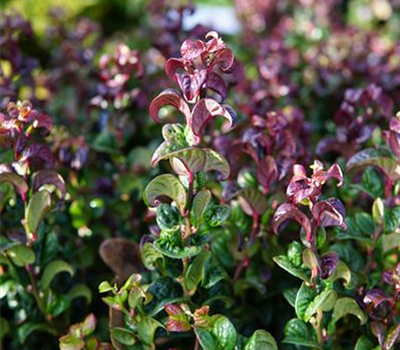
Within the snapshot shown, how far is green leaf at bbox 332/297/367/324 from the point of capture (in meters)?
1.18

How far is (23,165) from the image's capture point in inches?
49.3

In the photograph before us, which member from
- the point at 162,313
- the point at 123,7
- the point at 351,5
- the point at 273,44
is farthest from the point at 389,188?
the point at 123,7

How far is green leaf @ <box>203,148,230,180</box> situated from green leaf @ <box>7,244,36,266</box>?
402 millimetres

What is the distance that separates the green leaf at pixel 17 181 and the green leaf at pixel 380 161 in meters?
0.64

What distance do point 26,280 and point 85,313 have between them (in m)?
0.19

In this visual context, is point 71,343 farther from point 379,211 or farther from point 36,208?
point 379,211

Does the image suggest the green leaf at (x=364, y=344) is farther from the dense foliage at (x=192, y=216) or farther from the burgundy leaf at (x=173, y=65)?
the burgundy leaf at (x=173, y=65)

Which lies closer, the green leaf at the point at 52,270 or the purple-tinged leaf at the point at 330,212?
the purple-tinged leaf at the point at 330,212

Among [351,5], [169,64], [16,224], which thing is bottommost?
[351,5]

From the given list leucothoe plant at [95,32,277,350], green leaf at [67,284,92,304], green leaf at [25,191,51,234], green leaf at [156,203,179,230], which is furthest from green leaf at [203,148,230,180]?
green leaf at [67,284,92,304]

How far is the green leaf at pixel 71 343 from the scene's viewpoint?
1.16 meters

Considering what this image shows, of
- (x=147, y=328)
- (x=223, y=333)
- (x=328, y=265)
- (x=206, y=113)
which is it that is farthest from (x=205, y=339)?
(x=206, y=113)

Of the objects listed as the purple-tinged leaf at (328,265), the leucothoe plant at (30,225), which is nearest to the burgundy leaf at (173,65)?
the leucothoe plant at (30,225)

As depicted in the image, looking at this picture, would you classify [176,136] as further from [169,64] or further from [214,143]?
[214,143]
